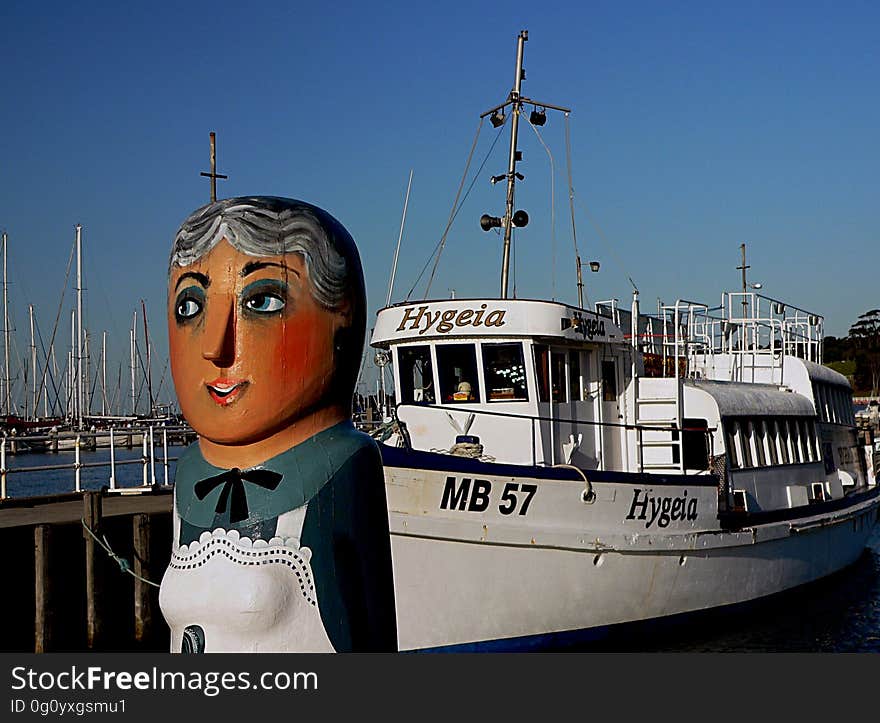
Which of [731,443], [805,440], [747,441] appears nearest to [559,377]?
[731,443]

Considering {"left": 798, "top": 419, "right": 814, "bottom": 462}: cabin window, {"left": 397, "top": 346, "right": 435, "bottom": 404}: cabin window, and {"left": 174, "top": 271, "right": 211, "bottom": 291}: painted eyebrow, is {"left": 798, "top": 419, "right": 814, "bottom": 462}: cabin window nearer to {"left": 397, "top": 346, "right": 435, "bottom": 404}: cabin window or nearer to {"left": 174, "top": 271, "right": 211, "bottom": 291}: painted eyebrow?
{"left": 397, "top": 346, "right": 435, "bottom": 404}: cabin window

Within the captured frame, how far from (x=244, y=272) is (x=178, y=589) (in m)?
1.12

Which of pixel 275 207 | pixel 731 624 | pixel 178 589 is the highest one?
pixel 275 207

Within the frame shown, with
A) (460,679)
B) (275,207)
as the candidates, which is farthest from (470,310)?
(275,207)

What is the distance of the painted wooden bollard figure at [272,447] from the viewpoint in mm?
3348

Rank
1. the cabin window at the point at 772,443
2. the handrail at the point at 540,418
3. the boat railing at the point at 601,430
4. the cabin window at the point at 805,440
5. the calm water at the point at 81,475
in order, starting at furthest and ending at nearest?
the calm water at the point at 81,475, the cabin window at the point at 805,440, the cabin window at the point at 772,443, the boat railing at the point at 601,430, the handrail at the point at 540,418

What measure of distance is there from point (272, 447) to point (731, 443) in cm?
1514

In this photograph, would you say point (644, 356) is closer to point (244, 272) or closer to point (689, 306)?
point (689, 306)

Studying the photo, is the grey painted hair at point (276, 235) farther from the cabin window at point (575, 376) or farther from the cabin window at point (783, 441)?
the cabin window at point (783, 441)

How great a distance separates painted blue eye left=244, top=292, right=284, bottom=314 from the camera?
11.0ft

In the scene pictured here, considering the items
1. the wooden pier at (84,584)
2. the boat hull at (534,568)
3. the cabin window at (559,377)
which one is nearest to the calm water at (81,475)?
the wooden pier at (84,584)

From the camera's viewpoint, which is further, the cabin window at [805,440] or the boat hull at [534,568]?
the cabin window at [805,440]

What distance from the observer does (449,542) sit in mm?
12375

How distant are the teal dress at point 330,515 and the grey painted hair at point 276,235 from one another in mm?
531
